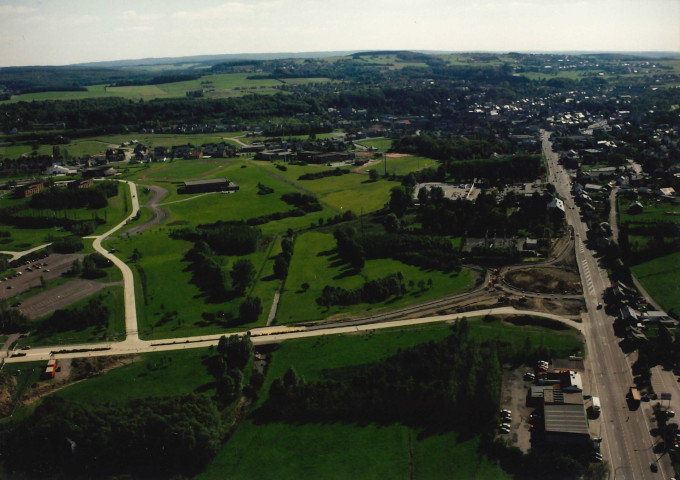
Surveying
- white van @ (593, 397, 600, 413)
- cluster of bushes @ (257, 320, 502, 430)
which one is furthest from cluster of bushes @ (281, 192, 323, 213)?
white van @ (593, 397, 600, 413)

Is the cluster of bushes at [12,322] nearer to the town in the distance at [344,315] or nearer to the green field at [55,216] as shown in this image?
the town in the distance at [344,315]

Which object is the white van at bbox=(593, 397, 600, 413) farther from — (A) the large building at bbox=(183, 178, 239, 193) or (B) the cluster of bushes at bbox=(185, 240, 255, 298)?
(A) the large building at bbox=(183, 178, 239, 193)

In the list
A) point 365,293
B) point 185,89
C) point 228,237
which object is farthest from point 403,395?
point 185,89

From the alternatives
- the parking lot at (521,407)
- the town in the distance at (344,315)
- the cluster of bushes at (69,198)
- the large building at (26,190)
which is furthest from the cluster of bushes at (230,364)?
the large building at (26,190)

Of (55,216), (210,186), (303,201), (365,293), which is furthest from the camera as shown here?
(210,186)

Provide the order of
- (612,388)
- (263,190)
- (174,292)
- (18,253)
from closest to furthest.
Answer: (612,388) < (174,292) < (18,253) < (263,190)

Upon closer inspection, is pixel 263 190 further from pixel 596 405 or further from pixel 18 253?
pixel 596 405

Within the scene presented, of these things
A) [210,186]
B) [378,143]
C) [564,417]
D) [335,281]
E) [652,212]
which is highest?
[378,143]
